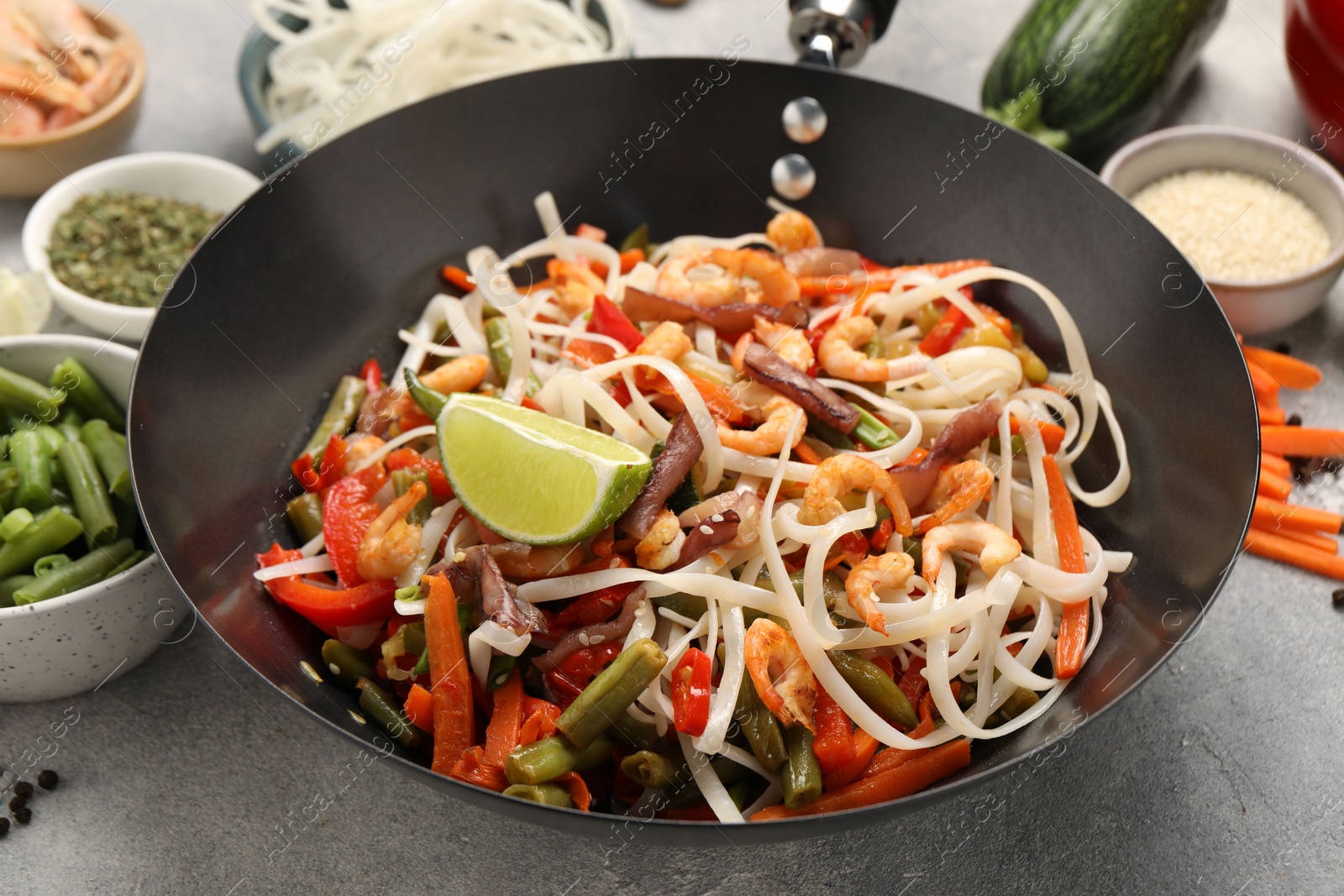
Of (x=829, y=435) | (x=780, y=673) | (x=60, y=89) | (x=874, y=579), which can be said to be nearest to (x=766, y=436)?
(x=829, y=435)

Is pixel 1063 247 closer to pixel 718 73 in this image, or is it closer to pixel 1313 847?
pixel 718 73

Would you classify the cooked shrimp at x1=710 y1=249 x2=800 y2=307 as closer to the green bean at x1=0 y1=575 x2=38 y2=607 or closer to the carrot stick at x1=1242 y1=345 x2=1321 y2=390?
the carrot stick at x1=1242 y1=345 x2=1321 y2=390

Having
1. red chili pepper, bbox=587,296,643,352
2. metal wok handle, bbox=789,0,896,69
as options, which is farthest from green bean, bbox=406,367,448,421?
metal wok handle, bbox=789,0,896,69

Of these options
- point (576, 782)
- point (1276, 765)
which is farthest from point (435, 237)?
point (1276, 765)

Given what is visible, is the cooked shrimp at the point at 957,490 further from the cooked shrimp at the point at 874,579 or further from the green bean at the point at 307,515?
the green bean at the point at 307,515

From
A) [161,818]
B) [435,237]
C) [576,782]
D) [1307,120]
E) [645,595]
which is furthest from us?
[1307,120]

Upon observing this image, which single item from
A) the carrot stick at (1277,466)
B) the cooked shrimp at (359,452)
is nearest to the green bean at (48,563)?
the cooked shrimp at (359,452)
